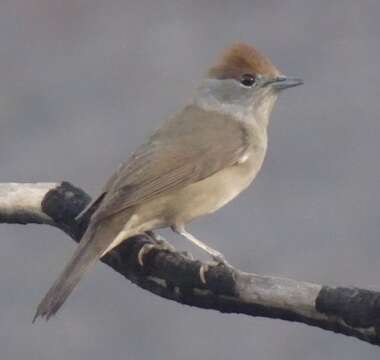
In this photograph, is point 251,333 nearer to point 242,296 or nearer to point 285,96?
point 285,96

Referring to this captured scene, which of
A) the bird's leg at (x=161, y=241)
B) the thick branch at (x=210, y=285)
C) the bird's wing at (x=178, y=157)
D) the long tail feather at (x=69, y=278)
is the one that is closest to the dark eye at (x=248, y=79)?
the bird's wing at (x=178, y=157)

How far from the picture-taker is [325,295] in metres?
5.50

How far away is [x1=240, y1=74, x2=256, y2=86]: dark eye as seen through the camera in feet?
26.0

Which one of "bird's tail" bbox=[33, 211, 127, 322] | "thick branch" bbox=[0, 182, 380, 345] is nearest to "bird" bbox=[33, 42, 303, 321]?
"bird's tail" bbox=[33, 211, 127, 322]

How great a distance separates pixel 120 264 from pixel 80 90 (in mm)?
6295

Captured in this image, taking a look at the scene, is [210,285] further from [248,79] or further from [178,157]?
[248,79]

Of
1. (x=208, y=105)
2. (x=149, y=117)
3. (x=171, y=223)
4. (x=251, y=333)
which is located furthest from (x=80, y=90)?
(x=171, y=223)

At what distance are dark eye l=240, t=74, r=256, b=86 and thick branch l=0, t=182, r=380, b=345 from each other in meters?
1.34

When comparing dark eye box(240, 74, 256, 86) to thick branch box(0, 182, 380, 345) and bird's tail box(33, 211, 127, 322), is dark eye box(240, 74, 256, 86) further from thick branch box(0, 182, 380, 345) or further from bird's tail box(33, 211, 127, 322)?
bird's tail box(33, 211, 127, 322)

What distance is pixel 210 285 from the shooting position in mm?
5867

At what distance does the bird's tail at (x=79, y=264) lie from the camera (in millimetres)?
6086

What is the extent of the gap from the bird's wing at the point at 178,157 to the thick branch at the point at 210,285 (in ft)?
0.52

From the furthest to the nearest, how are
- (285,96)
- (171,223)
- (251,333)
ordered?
(285,96) → (251,333) → (171,223)

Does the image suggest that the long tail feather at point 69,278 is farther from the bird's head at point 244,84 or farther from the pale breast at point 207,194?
the bird's head at point 244,84
